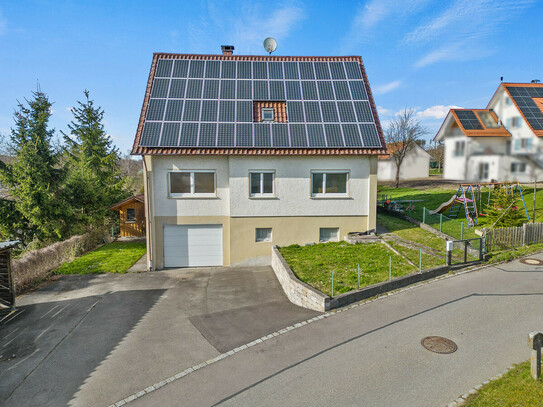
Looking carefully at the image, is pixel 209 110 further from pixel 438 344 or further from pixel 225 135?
pixel 438 344

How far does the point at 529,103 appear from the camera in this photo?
16.0 feet

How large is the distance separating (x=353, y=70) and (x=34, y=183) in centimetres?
1964

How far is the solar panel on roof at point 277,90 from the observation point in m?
16.5

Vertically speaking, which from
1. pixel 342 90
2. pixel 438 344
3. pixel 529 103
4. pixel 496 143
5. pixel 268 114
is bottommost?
pixel 438 344

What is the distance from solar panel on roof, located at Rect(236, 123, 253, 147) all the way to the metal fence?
10.6m

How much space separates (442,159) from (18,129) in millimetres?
23692

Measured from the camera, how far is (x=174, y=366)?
285 inches

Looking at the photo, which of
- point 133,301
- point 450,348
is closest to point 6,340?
point 133,301

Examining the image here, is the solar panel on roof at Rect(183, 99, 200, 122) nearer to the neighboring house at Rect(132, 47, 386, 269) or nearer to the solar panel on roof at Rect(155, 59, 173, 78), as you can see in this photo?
the neighboring house at Rect(132, 47, 386, 269)

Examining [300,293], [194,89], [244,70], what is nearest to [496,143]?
[300,293]

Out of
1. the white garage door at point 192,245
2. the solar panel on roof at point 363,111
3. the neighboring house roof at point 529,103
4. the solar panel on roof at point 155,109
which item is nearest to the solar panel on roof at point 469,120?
the neighboring house roof at point 529,103

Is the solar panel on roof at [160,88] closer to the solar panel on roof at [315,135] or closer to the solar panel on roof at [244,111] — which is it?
the solar panel on roof at [244,111]

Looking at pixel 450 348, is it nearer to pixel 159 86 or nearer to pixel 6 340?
pixel 6 340

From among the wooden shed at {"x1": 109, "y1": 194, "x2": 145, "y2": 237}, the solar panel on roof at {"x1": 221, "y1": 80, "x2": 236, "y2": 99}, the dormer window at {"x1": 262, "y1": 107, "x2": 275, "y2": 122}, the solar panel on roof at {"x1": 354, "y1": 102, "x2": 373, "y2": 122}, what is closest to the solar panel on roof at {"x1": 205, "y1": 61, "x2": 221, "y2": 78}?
the solar panel on roof at {"x1": 221, "y1": 80, "x2": 236, "y2": 99}
